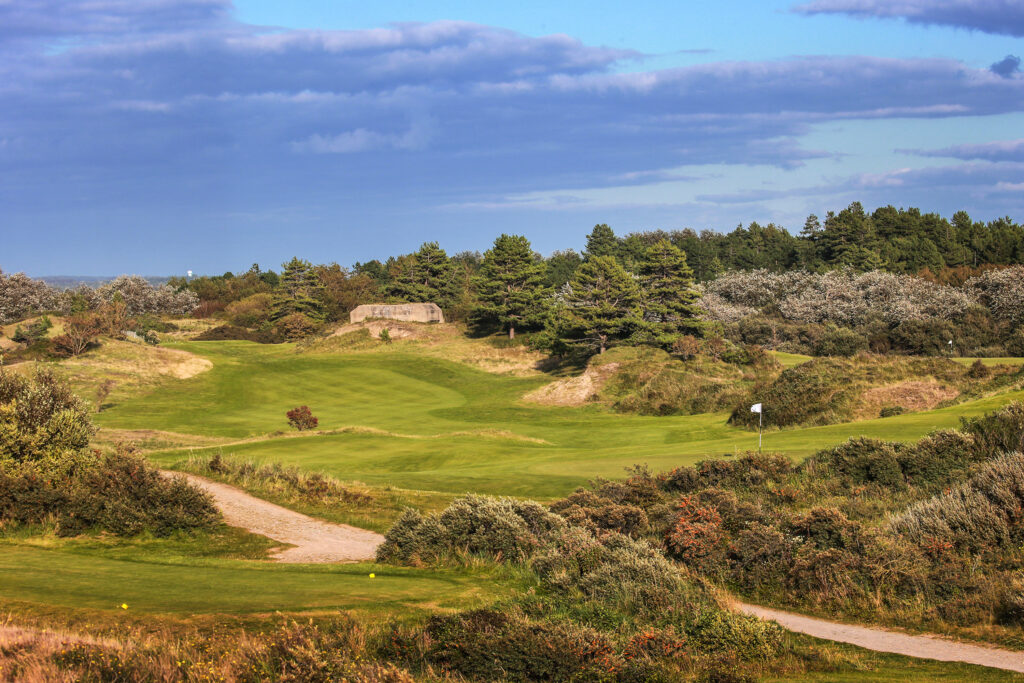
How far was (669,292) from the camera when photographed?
7069cm

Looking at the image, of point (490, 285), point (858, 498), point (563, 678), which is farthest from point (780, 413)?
point (490, 285)

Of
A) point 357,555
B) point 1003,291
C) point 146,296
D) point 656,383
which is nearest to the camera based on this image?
point 357,555

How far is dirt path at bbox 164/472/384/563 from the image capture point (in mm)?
15906

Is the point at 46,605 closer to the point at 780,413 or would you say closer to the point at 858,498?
the point at 858,498

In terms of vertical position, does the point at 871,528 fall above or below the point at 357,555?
above

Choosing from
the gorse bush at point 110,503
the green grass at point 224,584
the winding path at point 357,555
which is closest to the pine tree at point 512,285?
the winding path at point 357,555

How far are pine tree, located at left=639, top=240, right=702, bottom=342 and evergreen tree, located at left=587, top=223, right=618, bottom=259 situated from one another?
57.8m

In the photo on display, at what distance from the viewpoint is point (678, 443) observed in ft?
104

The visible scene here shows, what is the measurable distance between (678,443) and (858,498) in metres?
14.3

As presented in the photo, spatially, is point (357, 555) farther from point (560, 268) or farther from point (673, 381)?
point (560, 268)

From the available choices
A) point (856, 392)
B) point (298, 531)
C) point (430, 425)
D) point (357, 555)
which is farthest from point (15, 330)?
point (357, 555)

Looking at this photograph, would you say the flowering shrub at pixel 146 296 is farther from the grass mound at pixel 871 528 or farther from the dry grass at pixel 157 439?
the grass mound at pixel 871 528

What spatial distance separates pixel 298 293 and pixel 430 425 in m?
60.0

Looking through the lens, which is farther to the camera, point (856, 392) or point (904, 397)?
point (856, 392)
